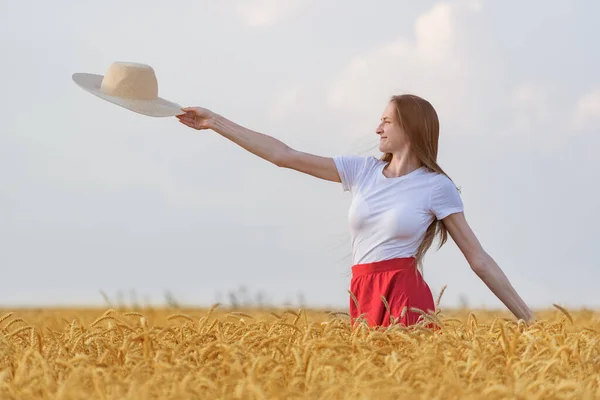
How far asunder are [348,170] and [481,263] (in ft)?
3.01

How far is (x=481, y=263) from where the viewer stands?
4.86 meters

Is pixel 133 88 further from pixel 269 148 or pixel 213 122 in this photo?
pixel 269 148

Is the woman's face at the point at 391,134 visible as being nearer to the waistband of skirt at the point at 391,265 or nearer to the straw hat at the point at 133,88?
the waistband of skirt at the point at 391,265

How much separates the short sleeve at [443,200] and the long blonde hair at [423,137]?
0.29 ft

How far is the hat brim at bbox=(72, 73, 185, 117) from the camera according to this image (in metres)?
5.15

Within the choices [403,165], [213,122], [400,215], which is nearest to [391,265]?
[400,215]

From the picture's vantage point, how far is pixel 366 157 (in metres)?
5.16

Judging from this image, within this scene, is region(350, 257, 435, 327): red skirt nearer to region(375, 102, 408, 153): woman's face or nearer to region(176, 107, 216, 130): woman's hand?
region(375, 102, 408, 153): woman's face

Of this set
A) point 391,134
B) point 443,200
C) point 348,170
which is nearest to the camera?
point 443,200

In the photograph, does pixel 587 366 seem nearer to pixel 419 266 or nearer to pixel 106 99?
pixel 419 266

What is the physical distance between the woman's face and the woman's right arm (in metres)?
0.33

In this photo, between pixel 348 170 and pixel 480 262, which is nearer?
pixel 480 262

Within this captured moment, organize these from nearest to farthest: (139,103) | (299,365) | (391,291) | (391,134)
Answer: (299,365), (391,291), (391,134), (139,103)

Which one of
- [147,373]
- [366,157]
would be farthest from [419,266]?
[147,373]
